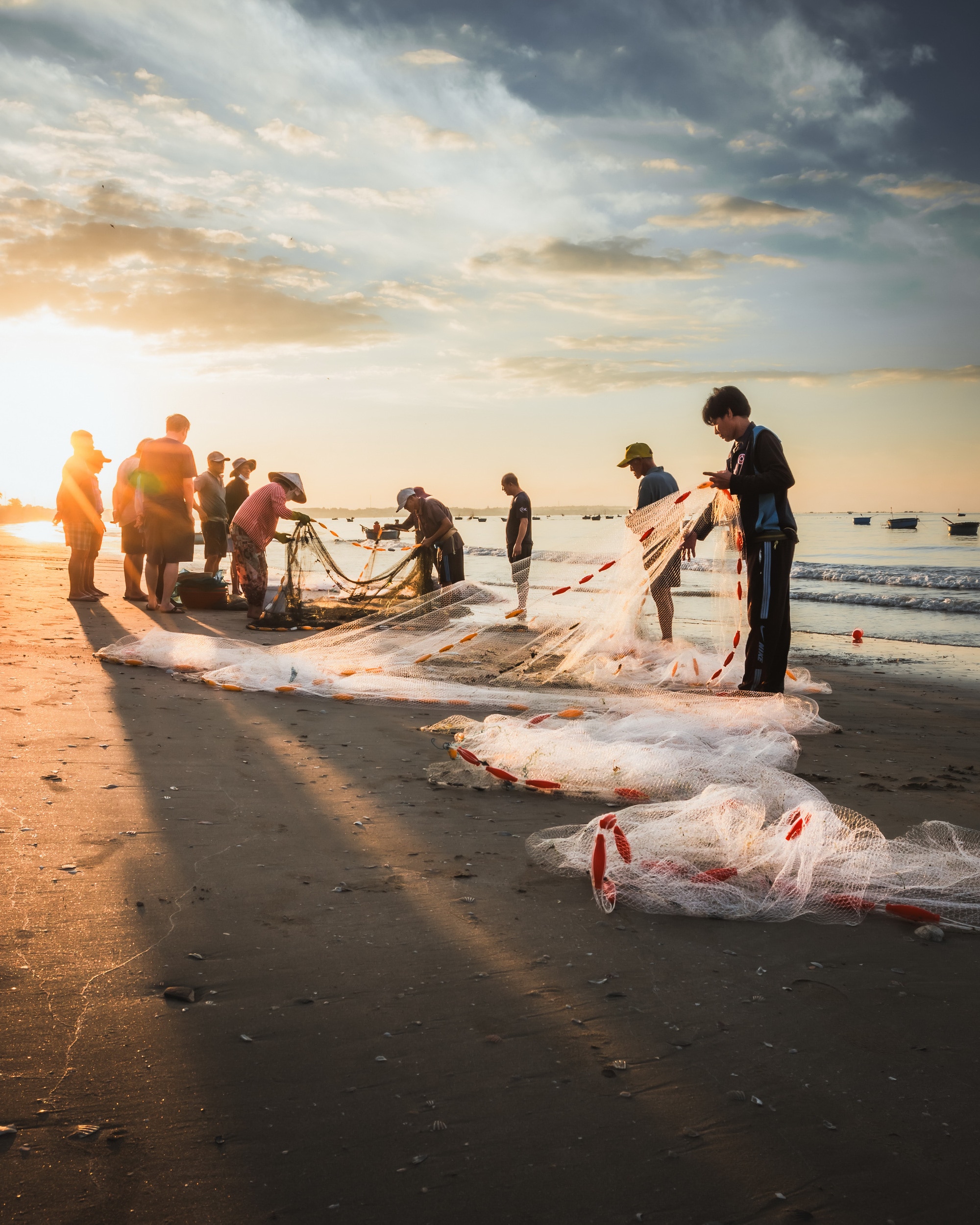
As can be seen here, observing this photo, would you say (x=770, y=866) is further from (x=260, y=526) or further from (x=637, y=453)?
(x=260, y=526)

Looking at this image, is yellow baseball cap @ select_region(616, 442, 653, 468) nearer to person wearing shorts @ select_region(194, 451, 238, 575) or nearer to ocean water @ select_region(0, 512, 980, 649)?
ocean water @ select_region(0, 512, 980, 649)

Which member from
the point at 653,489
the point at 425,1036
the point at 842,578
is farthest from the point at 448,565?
the point at 842,578

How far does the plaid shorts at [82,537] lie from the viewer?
396 inches

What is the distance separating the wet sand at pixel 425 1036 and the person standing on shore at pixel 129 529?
7732 mm

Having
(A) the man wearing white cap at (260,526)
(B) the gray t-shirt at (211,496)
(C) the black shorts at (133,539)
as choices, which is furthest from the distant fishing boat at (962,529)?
(C) the black shorts at (133,539)

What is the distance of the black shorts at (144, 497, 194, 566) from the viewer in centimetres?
920

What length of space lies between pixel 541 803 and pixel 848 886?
1.39 m

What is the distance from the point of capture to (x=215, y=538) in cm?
1158

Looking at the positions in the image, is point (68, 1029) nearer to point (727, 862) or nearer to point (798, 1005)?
point (798, 1005)

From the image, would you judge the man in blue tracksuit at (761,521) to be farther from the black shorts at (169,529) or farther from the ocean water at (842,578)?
the black shorts at (169,529)

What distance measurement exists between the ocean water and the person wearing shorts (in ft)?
5.43

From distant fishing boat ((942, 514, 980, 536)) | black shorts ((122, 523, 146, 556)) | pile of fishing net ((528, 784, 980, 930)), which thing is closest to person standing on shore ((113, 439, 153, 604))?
black shorts ((122, 523, 146, 556))

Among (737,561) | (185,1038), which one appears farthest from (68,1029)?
(737,561)

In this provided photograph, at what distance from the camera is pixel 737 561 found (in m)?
6.01
